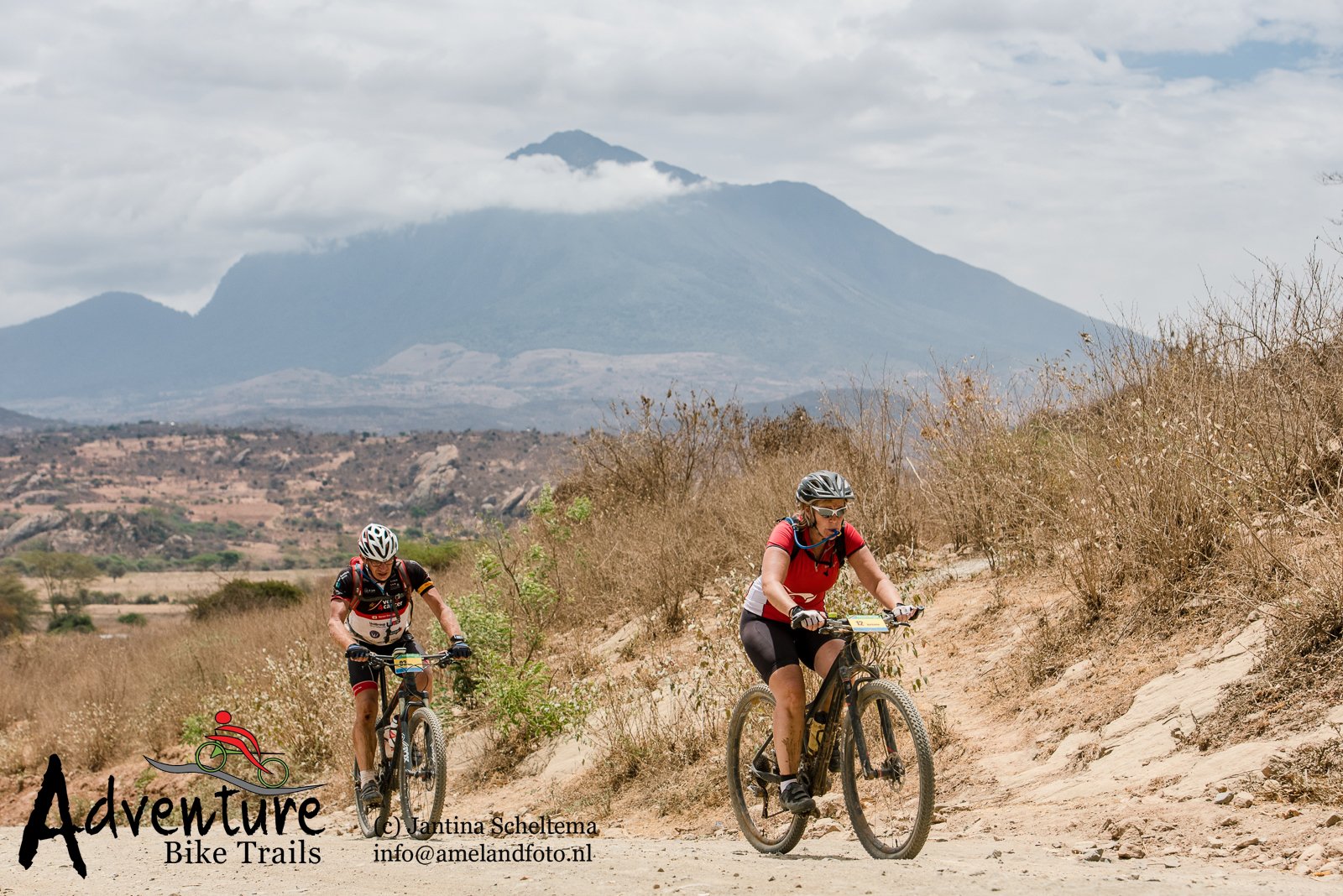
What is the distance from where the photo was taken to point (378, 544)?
8547mm

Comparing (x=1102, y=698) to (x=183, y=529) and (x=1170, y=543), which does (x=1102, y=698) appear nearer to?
(x=1170, y=543)

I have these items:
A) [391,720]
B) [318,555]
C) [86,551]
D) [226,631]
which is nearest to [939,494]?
[391,720]

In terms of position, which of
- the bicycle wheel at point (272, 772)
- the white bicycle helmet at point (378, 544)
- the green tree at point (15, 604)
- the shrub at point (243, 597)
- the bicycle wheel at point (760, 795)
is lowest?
the green tree at point (15, 604)

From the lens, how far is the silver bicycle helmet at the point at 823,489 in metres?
6.75

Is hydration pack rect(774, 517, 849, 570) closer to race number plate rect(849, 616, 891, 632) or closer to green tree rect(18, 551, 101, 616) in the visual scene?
race number plate rect(849, 616, 891, 632)

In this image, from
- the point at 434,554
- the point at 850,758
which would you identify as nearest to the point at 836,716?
the point at 850,758

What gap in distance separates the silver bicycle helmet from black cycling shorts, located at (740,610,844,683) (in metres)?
0.73

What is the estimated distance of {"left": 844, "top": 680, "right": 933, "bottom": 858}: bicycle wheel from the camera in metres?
6.25

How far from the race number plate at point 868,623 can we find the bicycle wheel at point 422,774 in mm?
3092

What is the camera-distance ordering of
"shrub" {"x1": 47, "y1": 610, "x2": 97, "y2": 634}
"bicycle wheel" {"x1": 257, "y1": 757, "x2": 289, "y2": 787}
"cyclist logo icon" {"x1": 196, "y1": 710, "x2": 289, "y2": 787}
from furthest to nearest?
"shrub" {"x1": 47, "y1": 610, "x2": 97, "y2": 634} < "bicycle wheel" {"x1": 257, "y1": 757, "x2": 289, "y2": 787} < "cyclist logo icon" {"x1": 196, "y1": 710, "x2": 289, "y2": 787}

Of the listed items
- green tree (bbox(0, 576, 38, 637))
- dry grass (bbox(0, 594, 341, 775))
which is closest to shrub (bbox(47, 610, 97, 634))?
green tree (bbox(0, 576, 38, 637))

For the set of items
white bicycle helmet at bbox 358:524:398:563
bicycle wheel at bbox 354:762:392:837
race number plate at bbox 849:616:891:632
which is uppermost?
white bicycle helmet at bbox 358:524:398:563

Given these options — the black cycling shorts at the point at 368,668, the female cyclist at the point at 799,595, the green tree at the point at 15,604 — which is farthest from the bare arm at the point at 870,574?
the green tree at the point at 15,604

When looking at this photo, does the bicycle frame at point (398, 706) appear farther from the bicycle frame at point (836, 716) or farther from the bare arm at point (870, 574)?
the bare arm at point (870, 574)
